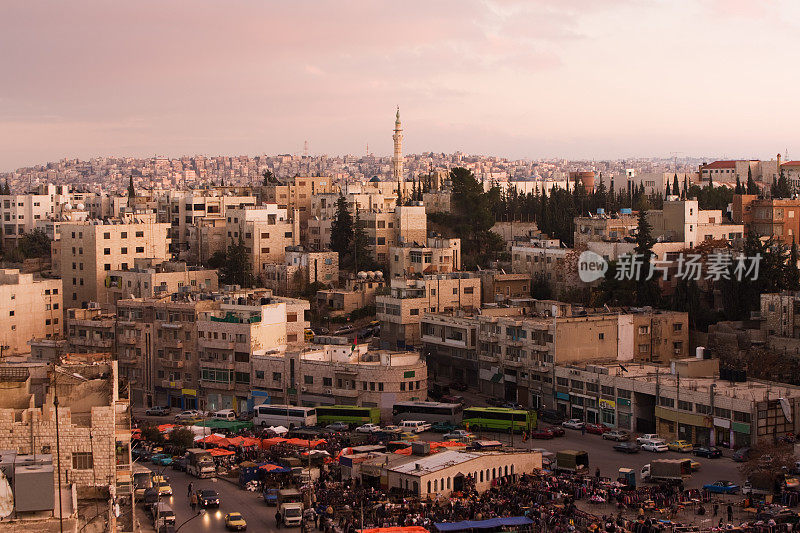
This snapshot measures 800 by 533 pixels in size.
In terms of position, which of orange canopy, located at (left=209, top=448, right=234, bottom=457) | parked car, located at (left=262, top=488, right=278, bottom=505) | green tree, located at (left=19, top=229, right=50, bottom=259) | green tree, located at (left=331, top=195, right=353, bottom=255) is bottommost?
parked car, located at (left=262, top=488, right=278, bottom=505)

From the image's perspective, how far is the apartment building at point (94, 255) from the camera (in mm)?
66875

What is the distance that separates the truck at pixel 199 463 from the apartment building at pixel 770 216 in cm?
3932

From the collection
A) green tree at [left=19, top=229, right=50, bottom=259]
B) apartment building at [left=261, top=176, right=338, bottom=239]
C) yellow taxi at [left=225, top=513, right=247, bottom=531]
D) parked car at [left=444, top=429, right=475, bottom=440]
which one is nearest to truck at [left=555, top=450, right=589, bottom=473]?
parked car at [left=444, top=429, right=475, bottom=440]

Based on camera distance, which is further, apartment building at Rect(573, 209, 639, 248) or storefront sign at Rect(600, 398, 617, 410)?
apartment building at Rect(573, 209, 639, 248)

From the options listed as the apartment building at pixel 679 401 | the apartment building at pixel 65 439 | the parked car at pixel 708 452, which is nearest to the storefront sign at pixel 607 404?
the apartment building at pixel 679 401

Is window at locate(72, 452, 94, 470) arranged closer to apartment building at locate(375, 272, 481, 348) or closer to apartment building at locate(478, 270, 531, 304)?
apartment building at locate(375, 272, 481, 348)

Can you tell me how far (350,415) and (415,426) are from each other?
263cm

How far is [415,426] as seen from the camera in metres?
46.5

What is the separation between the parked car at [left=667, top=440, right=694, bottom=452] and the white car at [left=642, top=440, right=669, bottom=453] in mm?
212

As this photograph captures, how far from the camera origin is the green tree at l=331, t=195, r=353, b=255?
2812 inches

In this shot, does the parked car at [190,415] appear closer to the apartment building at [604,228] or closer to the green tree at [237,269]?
the green tree at [237,269]

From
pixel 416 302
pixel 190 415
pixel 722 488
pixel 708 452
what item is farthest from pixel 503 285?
pixel 722 488

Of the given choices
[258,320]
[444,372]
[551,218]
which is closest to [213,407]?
[258,320]

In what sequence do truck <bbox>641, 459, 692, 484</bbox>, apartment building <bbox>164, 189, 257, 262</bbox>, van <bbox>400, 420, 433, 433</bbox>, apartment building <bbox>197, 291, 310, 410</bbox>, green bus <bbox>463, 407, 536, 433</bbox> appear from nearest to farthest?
truck <bbox>641, 459, 692, 484</bbox> < green bus <bbox>463, 407, 536, 433</bbox> < van <bbox>400, 420, 433, 433</bbox> < apartment building <bbox>197, 291, 310, 410</bbox> < apartment building <bbox>164, 189, 257, 262</bbox>
